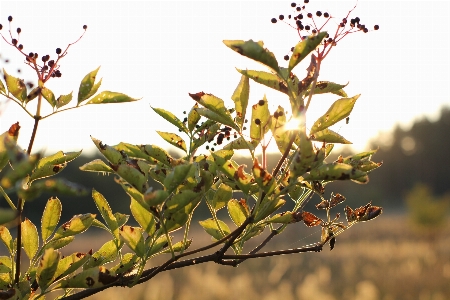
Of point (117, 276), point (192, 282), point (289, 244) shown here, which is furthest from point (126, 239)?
point (289, 244)

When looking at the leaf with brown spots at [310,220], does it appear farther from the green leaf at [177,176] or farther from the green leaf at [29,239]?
the green leaf at [29,239]

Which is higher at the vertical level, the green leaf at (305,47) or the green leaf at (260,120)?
the green leaf at (305,47)

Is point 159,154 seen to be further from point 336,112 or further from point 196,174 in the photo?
point 336,112

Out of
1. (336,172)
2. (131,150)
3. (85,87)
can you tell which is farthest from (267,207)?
(85,87)

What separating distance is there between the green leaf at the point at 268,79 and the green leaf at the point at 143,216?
0.34 metres

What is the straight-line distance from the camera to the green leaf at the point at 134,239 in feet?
3.68

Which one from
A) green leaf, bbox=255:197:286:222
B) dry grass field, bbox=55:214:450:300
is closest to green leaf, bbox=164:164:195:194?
green leaf, bbox=255:197:286:222

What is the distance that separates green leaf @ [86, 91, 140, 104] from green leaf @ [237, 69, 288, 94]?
0.24 meters

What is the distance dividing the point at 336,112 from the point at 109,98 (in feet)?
1.52

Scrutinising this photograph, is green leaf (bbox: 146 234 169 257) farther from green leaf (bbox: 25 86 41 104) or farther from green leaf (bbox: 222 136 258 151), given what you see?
green leaf (bbox: 25 86 41 104)

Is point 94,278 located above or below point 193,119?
below

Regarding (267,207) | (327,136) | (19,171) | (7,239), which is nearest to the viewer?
(19,171)

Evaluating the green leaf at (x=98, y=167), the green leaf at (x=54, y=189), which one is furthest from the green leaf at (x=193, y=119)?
the green leaf at (x=54, y=189)

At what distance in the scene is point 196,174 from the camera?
107 cm
